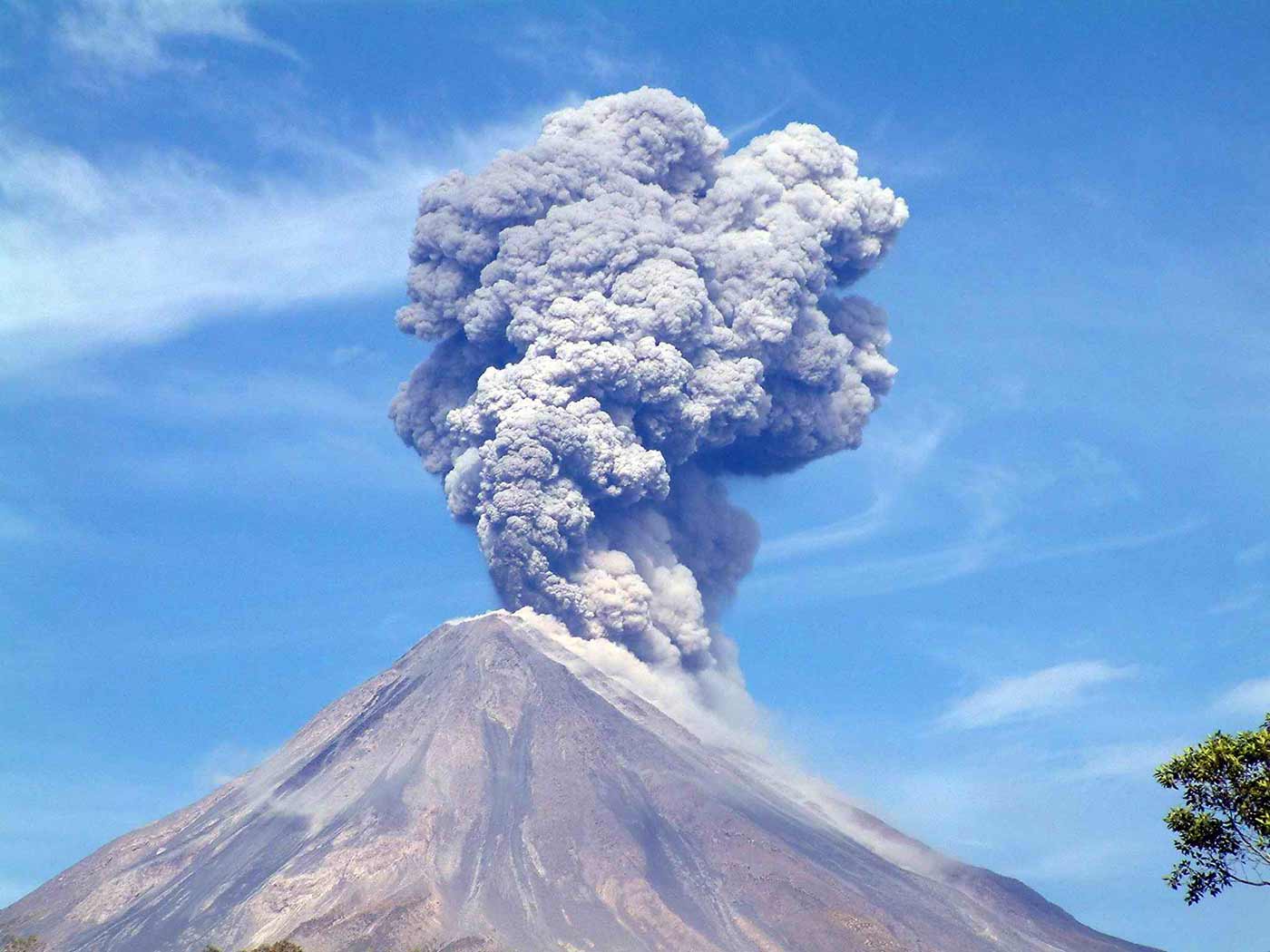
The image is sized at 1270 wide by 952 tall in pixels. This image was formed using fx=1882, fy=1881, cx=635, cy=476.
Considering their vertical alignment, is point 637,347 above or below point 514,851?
above

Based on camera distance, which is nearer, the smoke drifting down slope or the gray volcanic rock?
the gray volcanic rock

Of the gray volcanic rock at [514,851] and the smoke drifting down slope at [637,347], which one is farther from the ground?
the smoke drifting down slope at [637,347]

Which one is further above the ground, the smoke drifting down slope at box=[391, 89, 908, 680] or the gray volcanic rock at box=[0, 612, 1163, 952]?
the smoke drifting down slope at box=[391, 89, 908, 680]

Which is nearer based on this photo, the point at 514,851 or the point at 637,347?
the point at 514,851

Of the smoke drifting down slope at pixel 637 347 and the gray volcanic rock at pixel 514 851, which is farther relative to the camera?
the smoke drifting down slope at pixel 637 347
